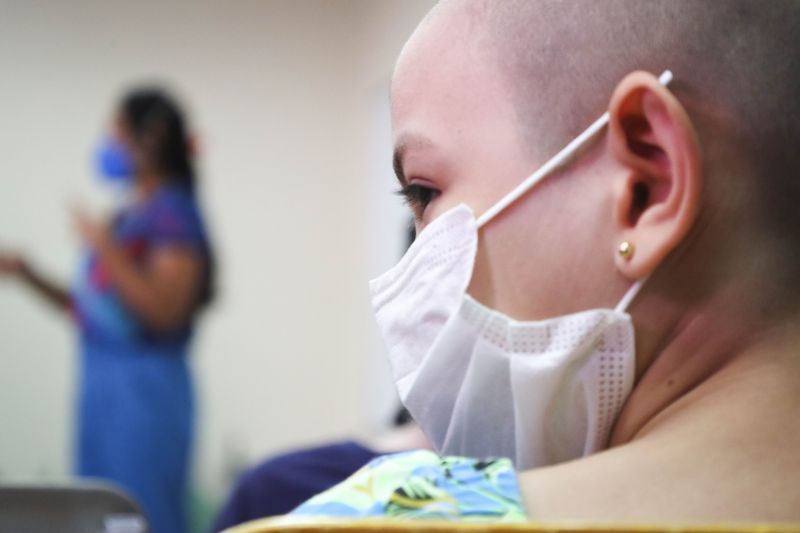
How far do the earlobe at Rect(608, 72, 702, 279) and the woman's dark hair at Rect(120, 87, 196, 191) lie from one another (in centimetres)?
274

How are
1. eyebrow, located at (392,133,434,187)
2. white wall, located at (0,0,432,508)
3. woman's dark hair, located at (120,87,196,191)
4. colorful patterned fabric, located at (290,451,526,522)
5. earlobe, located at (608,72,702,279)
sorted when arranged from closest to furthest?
colorful patterned fabric, located at (290,451,526,522) < earlobe, located at (608,72,702,279) < eyebrow, located at (392,133,434,187) < woman's dark hair, located at (120,87,196,191) < white wall, located at (0,0,432,508)


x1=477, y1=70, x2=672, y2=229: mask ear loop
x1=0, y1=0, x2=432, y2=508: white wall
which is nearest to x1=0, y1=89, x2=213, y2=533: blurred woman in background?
x1=0, y1=0, x2=432, y2=508: white wall

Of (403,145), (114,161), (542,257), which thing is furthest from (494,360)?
(114,161)

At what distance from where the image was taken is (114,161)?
344 cm

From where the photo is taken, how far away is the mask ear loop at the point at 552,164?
0.68m

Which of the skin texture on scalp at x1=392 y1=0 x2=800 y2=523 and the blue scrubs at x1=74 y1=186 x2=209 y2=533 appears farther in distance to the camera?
the blue scrubs at x1=74 y1=186 x2=209 y2=533

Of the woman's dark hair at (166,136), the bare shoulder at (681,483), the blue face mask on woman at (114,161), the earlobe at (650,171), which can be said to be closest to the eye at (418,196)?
the earlobe at (650,171)

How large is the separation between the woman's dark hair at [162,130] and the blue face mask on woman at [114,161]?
A: 0.07 meters

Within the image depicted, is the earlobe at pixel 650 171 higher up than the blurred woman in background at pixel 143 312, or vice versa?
the earlobe at pixel 650 171

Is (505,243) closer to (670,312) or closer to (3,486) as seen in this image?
(670,312)

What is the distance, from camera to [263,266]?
148 inches

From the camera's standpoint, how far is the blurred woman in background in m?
3.13

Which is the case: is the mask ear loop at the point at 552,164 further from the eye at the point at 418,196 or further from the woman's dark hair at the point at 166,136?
the woman's dark hair at the point at 166,136

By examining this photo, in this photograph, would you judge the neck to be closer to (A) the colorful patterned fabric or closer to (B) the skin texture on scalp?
(B) the skin texture on scalp
